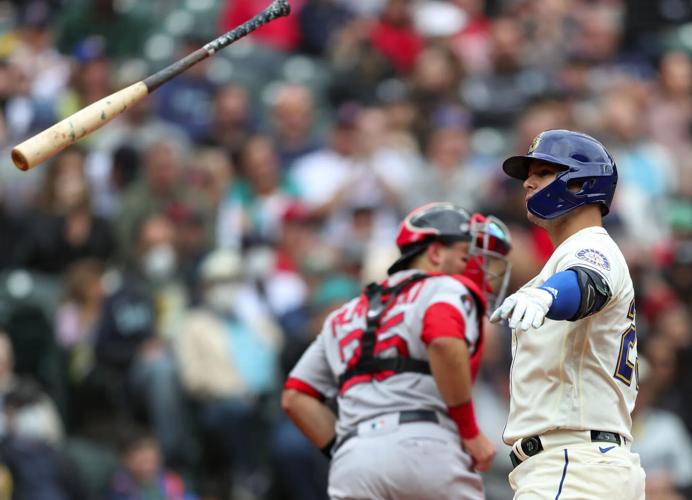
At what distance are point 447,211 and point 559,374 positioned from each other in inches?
66.5

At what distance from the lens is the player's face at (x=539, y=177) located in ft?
18.9

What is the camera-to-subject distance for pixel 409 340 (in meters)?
6.61

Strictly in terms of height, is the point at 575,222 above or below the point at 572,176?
below

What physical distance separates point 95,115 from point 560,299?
2.09 m

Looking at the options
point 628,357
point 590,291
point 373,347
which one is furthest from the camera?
point 373,347

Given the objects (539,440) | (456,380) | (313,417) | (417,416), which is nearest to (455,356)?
(456,380)

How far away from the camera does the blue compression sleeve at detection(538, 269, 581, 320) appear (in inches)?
201

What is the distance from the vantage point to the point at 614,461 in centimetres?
547

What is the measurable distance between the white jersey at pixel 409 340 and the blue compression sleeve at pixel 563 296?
129cm

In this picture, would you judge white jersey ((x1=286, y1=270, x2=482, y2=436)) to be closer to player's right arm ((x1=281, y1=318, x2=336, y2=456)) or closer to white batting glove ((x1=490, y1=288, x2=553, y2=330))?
Answer: player's right arm ((x1=281, y1=318, x2=336, y2=456))

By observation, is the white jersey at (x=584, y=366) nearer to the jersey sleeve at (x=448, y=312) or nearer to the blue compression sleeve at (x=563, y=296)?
the blue compression sleeve at (x=563, y=296)

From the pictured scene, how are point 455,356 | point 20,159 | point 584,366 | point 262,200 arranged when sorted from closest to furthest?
point 20,159 < point 584,366 < point 455,356 < point 262,200

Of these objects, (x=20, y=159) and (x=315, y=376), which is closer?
(x=20, y=159)

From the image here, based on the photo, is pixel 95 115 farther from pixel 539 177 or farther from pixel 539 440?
pixel 539 440
